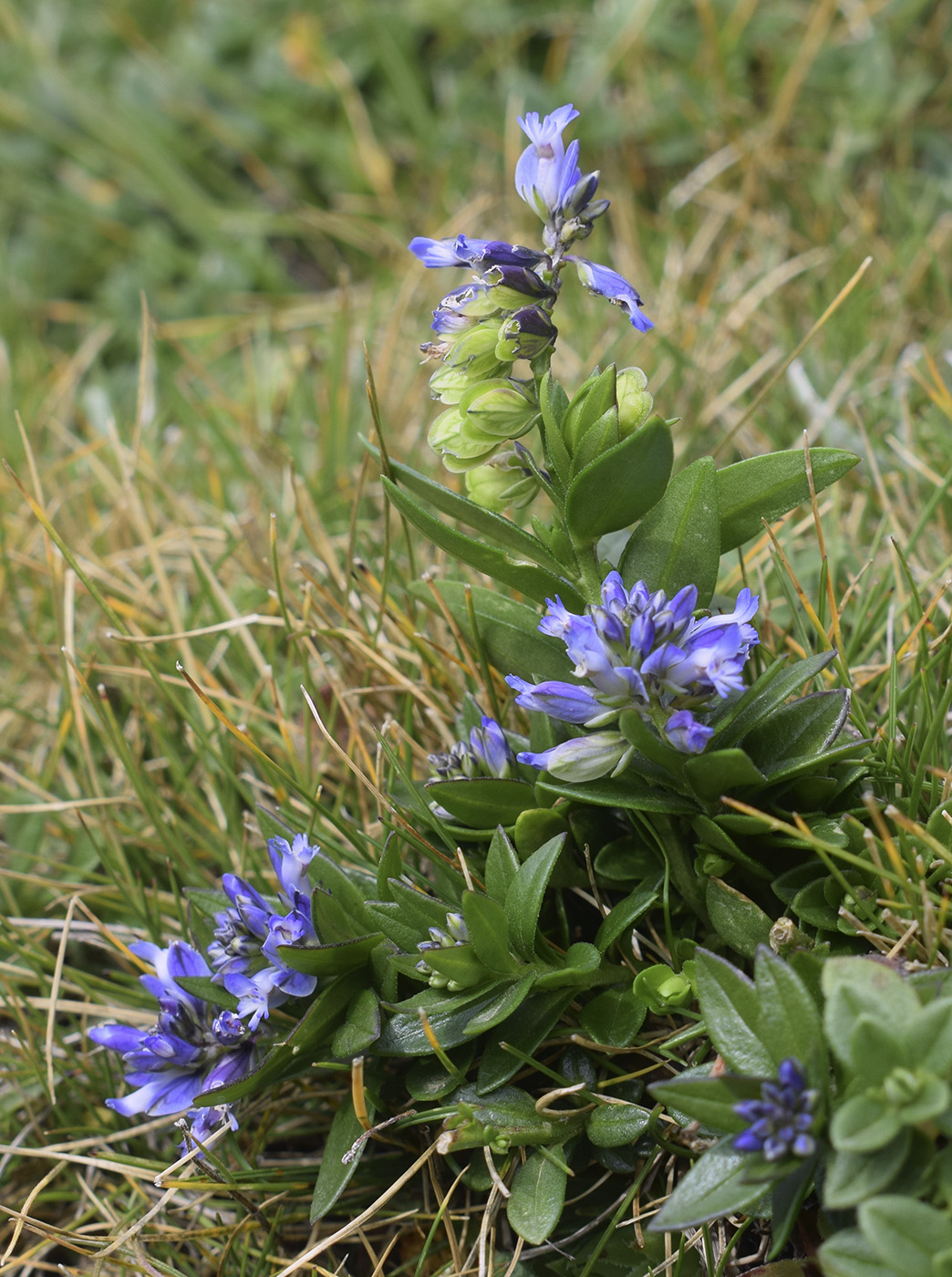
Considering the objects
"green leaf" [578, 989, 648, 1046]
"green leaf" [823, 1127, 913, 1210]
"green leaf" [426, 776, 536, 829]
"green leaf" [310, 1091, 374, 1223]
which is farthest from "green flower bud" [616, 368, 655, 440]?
"green leaf" [310, 1091, 374, 1223]

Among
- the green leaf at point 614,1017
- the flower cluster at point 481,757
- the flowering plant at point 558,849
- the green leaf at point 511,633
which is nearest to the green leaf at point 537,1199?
the flowering plant at point 558,849

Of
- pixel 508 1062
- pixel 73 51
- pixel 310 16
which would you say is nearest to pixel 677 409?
pixel 508 1062

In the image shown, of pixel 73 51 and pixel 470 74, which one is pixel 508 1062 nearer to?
pixel 470 74

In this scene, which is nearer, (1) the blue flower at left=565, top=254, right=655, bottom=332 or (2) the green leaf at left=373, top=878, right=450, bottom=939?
(1) the blue flower at left=565, top=254, right=655, bottom=332

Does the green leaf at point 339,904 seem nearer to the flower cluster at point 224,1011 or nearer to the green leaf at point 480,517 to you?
the flower cluster at point 224,1011

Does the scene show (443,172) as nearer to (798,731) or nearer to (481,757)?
(481,757)

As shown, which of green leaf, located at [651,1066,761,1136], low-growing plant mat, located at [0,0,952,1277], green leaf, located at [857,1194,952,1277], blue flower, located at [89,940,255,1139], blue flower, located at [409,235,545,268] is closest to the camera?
green leaf, located at [857,1194,952,1277]

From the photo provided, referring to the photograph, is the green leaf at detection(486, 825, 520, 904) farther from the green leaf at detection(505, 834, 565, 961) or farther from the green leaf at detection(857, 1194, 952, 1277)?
the green leaf at detection(857, 1194, 952, 1277)
